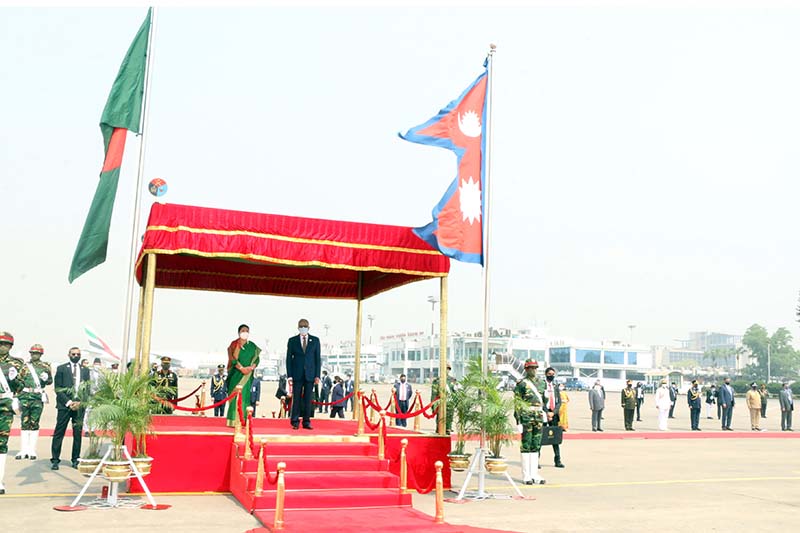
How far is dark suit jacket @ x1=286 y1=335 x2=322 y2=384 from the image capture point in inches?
495

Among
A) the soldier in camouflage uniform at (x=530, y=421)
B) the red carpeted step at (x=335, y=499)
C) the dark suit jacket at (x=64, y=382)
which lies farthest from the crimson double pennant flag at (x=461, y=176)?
the dark suit jacket at (x=64, y=382)

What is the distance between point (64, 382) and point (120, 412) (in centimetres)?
504

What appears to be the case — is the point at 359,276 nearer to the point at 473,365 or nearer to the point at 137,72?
the point at 473,365

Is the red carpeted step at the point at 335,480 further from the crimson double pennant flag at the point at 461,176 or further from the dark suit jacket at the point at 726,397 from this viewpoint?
the dark suit jacket at the point at 726,397

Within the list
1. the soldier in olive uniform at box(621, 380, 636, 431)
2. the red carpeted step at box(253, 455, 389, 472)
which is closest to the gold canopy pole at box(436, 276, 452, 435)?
the red carpeted step at box(253, 455, 389, 472)

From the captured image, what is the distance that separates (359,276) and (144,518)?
839 centimetres

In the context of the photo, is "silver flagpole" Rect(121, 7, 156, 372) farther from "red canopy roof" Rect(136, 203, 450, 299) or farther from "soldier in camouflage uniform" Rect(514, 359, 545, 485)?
"soldier in camouflage uniform" Rect(514, 359, 545, 485)

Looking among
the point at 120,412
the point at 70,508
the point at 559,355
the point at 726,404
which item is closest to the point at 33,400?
the point at 70,508

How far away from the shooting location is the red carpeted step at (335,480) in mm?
9859

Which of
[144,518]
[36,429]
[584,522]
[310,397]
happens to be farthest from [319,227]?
[36,429]

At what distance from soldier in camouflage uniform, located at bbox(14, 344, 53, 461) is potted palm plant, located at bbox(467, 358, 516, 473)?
7600 mm

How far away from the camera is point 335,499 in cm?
959

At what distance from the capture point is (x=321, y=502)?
9484 millimetres

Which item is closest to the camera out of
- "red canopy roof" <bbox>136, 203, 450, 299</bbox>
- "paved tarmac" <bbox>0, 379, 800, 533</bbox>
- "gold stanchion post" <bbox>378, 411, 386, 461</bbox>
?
"paved tarmac" <bbox>0, 379, 800, 533</bbox>
